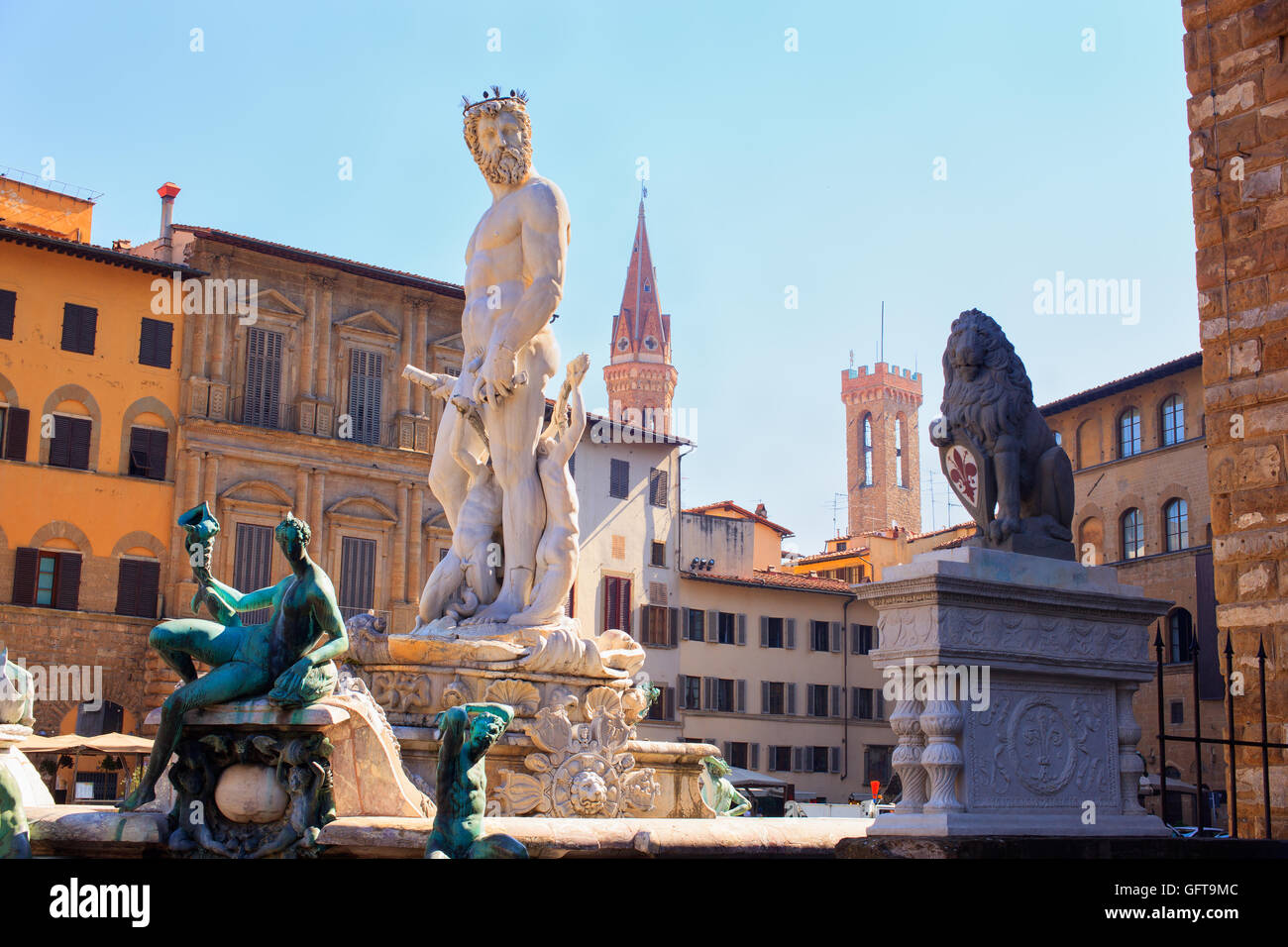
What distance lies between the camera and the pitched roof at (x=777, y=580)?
49875 millimetres

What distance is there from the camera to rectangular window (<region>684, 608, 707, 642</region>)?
49469mm

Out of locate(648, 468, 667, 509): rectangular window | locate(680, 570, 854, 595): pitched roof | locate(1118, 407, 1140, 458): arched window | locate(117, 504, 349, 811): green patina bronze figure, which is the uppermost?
locate(1118, 407, 1140, 458): arched window

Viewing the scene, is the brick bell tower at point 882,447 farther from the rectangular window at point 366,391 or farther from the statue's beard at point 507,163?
the statue's beard at point 507,163

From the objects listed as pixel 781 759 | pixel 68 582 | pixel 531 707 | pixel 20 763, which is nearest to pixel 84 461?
pixel 68 582

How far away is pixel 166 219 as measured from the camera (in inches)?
1646

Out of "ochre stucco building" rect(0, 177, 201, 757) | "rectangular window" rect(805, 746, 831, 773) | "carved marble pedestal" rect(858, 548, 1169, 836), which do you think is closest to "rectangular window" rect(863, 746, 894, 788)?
"rectangular window" rect(805, 746, 831, 773)

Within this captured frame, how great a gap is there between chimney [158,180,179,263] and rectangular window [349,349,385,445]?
5.52m

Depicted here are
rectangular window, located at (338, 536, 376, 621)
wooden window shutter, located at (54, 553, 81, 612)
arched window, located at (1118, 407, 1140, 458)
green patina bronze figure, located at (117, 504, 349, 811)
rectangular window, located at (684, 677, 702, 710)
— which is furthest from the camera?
rectangular window, located at (684, 677, 702, 710)

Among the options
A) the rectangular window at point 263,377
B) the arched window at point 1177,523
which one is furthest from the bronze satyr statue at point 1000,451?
the arched window at point 1177,523

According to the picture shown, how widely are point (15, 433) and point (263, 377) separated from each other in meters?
6.66

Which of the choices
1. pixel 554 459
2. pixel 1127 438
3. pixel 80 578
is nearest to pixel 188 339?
pixel 80 578

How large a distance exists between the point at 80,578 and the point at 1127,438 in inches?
1190

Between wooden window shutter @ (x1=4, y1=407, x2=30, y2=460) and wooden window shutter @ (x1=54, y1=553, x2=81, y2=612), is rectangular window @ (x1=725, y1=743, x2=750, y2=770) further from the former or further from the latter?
wooden window shutter @ (x1=4, y1=407, x2=30, y2=460)

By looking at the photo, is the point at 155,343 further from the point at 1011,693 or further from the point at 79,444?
the point at 1011,693
